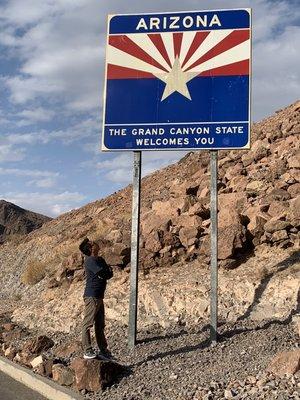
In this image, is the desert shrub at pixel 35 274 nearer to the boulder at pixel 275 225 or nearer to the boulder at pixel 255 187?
the boulder at pixel 255 187

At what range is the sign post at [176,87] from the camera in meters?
9.20

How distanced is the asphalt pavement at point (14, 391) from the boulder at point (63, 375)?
387 mm

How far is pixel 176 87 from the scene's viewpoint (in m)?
9.48

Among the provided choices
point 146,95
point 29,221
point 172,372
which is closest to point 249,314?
point 172,372

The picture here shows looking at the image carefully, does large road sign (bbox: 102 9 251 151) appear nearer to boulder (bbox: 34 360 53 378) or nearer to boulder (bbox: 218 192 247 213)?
boulder (bbox: 34 360 53 378)

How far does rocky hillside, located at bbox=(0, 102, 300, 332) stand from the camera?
1046 cm

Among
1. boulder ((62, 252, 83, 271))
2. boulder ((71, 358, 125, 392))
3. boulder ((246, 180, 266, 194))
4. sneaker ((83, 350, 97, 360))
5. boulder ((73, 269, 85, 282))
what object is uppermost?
boulder ((246, 180, 266, 194))

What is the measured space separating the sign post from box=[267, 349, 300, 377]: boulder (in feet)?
7.99

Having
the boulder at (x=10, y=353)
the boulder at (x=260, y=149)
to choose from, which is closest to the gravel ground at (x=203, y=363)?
the boulder at (x=10, y=353)

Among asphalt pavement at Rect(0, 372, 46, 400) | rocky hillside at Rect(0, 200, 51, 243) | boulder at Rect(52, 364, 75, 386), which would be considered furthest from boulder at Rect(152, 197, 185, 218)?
rocky hillside at Rect(0, 200, 51, 243)

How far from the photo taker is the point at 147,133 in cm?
950

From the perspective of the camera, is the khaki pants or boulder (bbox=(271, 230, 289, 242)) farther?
boulder (bbox=(271, 230, 289, 242))

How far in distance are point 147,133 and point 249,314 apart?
12.6 ft

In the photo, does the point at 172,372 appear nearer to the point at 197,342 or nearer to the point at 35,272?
the point at 197,342
